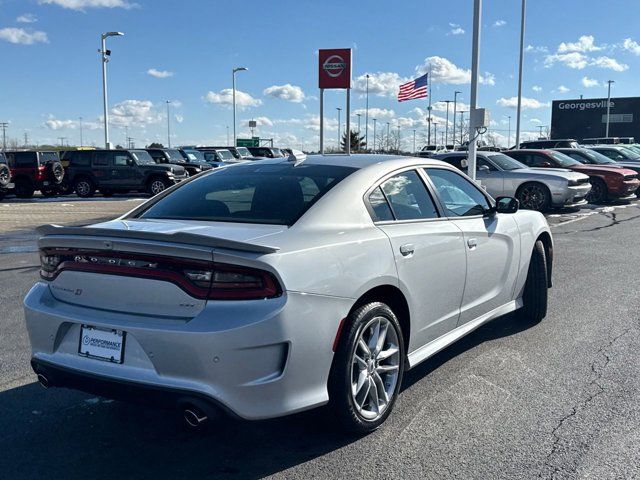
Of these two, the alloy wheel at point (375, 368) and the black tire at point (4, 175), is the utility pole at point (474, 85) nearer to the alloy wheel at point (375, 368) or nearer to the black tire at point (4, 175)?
the alloy wheel at point (375, 368)

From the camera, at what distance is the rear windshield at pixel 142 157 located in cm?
2466

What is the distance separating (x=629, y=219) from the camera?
1545cm

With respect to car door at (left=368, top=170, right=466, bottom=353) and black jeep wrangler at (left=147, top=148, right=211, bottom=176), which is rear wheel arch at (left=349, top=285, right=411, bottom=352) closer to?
car door at (left=368, top=170, right=466, bottom=353)

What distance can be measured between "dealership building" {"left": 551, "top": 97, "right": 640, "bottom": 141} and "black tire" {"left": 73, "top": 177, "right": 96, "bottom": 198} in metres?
69.3

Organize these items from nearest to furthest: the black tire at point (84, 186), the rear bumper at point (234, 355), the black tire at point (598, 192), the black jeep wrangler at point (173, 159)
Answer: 1. the rear bumper at point (234, 355)
2. the black tire at point (598, 192)
3. the black tire at point (84, 186)
4. the black jeep wrangler at point (173, 159)

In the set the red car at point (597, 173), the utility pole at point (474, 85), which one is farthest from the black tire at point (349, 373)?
the red car at point (597, 173)

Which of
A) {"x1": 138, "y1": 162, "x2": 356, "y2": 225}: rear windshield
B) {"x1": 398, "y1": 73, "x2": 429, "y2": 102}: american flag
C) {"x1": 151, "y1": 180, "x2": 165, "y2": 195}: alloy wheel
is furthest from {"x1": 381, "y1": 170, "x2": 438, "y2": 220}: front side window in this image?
{"x1": 398, "y1": 73, "x2": 429, "y2": 102}: american flag

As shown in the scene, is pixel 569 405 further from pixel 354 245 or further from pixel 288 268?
pixel 288 268

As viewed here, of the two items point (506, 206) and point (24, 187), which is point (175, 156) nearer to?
point (24, 187)

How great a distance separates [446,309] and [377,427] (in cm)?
104

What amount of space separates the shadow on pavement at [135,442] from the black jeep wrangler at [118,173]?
2074 cm

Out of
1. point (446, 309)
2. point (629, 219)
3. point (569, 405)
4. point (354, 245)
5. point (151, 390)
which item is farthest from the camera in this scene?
point (629, 219)

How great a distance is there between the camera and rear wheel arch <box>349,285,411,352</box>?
3537 mm

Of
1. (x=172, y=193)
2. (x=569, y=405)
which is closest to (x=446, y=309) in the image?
(x=569, y=405)
